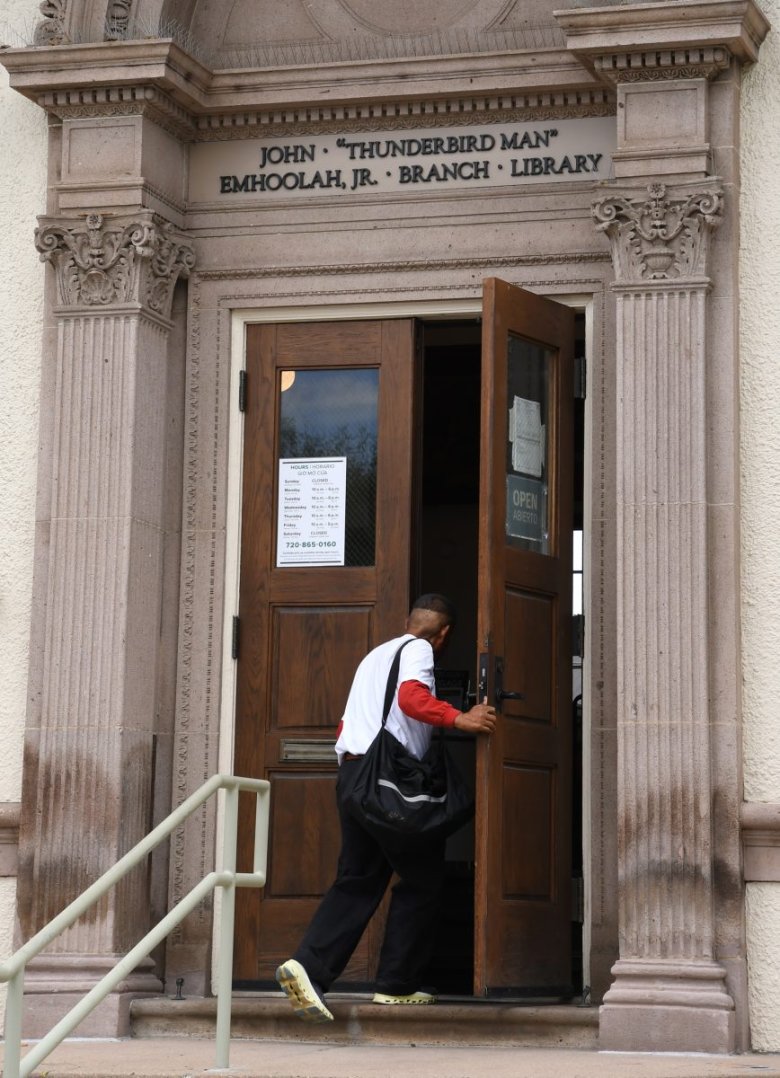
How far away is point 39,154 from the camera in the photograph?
9930 millimetres

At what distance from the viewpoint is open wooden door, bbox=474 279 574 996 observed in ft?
28.3

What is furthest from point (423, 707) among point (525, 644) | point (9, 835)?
point (9, 835)

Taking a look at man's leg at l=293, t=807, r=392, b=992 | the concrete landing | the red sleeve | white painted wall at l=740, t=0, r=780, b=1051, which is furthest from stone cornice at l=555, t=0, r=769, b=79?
the concrete landing

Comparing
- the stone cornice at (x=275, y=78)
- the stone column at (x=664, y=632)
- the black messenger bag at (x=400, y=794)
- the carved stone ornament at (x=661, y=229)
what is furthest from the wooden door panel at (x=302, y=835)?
the stone cornice at (x=275, y=78)

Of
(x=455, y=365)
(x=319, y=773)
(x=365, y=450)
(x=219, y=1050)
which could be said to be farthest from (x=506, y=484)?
(x=455, y=365)

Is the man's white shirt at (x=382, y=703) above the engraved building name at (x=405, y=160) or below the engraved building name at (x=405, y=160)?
below

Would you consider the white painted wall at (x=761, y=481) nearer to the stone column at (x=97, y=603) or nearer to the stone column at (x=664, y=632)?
the stone column at (x=664, y=632)

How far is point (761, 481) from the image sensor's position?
345 inches

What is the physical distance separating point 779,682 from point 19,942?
3.68m

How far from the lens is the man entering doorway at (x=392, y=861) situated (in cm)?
846

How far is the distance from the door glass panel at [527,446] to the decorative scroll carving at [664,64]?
1.29m

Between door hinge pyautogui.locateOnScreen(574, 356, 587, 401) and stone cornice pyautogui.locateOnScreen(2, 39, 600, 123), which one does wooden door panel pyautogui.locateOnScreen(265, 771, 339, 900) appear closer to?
door hinge pyautogui.locateOnScreen(574, 356, 587, 401)

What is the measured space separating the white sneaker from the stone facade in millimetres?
1079

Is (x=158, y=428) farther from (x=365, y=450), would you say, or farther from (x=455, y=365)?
(x=455, y=365)
